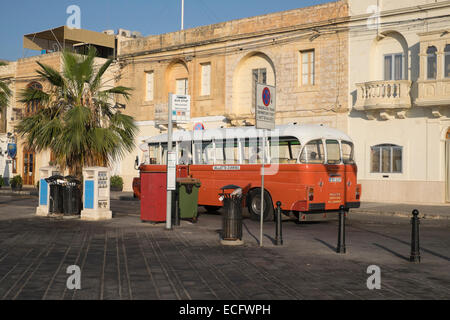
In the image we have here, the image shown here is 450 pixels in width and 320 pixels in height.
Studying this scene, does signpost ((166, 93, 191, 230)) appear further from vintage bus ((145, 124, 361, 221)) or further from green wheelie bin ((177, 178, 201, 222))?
vintage bus ((145, 124, 361, 221))

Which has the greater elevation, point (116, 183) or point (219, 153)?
point (219, 153)

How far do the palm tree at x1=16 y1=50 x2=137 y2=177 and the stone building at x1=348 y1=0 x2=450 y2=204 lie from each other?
12550 mm

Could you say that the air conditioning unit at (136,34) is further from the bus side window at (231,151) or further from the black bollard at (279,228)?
the black bollard at (279,228)

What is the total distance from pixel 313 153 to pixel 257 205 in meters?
2.59

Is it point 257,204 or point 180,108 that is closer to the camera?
point 180,108

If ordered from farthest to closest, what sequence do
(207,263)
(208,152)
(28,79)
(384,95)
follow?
1. (28,79)
2. (384,95)
3. (208,152)
4. (207,263)

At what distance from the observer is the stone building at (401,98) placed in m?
24.8

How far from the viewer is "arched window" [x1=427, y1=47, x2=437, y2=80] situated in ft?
81.5

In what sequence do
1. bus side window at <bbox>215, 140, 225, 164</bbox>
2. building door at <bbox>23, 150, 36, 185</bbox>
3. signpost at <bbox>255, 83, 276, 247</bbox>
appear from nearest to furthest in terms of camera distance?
signpost at <bbox>255, 83, 276, 247</bbox>
bus side window at <bbox>215, 140, 225, 164</bbox>
building door at <bbox>23, 150, 36, 185</bbox>

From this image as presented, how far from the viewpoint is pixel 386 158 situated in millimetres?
26719

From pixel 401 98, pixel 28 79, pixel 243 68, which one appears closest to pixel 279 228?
pixel 401 98

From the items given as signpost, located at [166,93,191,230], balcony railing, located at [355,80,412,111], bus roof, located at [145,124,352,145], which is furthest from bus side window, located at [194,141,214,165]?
balcony railing, located at [355,80,412,111]

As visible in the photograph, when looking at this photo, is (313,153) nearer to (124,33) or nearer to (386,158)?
(386,158)
